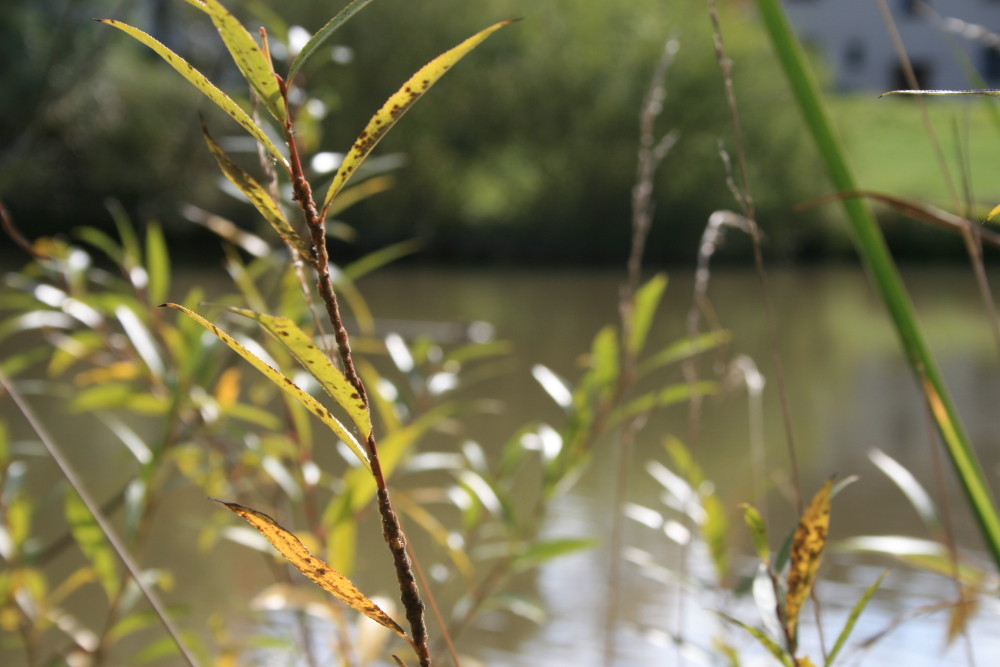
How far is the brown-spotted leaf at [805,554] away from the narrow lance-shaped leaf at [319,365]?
0.17m

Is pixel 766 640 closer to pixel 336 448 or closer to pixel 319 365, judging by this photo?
pixel 319 365

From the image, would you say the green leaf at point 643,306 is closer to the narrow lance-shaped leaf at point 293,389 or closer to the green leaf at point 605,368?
the green leaf at point 605,368

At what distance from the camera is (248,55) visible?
0.76ft

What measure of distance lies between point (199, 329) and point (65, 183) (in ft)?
34.8

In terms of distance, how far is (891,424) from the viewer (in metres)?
4.62

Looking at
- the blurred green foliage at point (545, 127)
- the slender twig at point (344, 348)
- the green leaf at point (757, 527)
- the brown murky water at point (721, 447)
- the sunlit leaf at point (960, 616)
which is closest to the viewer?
the slender twig at point (344, 348)

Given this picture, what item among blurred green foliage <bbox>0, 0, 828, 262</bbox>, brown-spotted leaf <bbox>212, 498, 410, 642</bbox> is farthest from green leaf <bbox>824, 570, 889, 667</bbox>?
blurred green foliage <bbox>0, 0, 828, 262</bbox>

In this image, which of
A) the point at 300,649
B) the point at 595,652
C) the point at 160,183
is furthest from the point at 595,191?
the point at 300,649

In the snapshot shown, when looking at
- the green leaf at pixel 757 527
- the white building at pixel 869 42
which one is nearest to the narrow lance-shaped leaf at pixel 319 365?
the green leaf at pixel 757 527

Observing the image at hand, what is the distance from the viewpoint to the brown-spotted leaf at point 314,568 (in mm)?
244

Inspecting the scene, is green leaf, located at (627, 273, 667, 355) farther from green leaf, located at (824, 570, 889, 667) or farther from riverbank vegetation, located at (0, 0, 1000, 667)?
green leaf, located at (824, 570, 889, 667)

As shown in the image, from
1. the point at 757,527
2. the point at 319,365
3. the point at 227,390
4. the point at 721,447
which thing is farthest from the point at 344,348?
the point at 721,447

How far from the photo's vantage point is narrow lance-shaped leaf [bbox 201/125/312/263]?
253 mm

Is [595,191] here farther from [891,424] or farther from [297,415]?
[297,415]
